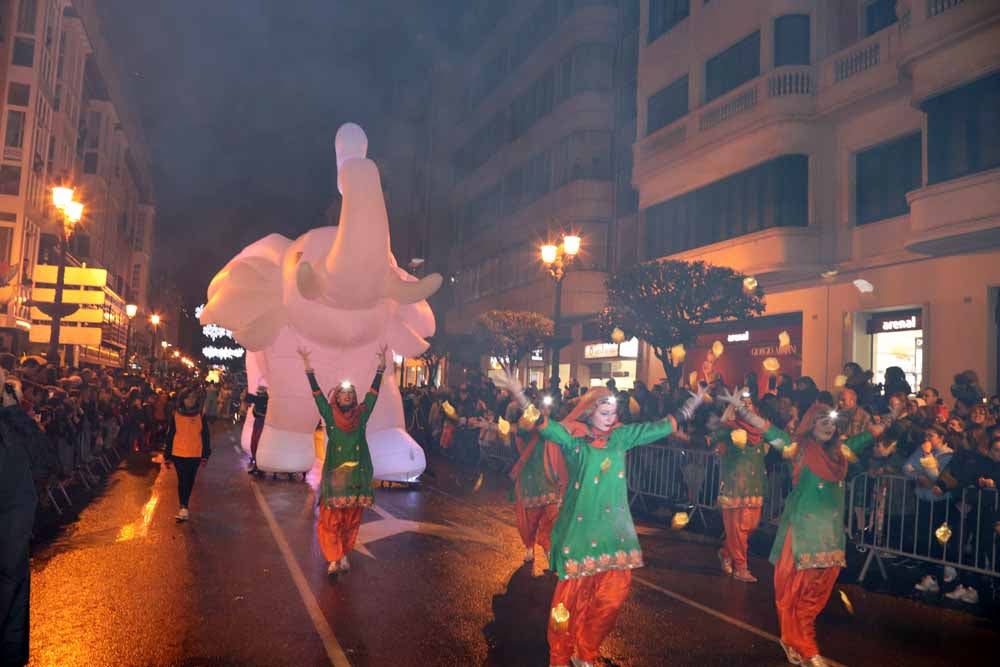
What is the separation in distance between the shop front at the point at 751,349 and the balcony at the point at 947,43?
6.55m

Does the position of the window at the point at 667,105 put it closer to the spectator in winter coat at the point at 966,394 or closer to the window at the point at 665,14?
the window at the point at 665,14

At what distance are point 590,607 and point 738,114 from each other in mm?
17491

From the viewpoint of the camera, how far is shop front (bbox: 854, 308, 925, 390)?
17.4 meters

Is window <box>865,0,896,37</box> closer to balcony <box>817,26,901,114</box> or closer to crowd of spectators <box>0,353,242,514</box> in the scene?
balcony <box>817,26,901,114</box>

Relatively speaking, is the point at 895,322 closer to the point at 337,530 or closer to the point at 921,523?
the point at 921,523

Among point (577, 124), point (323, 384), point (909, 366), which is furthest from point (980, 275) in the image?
point (577, 124)

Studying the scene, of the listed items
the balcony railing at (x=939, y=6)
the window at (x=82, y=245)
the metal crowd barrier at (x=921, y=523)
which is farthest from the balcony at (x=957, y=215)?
the window at (x=82, y=245)

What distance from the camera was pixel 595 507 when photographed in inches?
237

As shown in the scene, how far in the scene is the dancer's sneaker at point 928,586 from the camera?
28.6ft

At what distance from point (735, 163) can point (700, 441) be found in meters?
10.1

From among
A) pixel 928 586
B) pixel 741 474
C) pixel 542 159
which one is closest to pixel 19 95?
pixel 542 159

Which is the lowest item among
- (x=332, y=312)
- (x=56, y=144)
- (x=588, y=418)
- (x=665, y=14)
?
(x=588, y=418)

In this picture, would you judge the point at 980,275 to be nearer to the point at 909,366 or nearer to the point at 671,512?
the point at 909,366

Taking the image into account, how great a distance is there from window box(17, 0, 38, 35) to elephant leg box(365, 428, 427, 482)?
2856 centimetres
